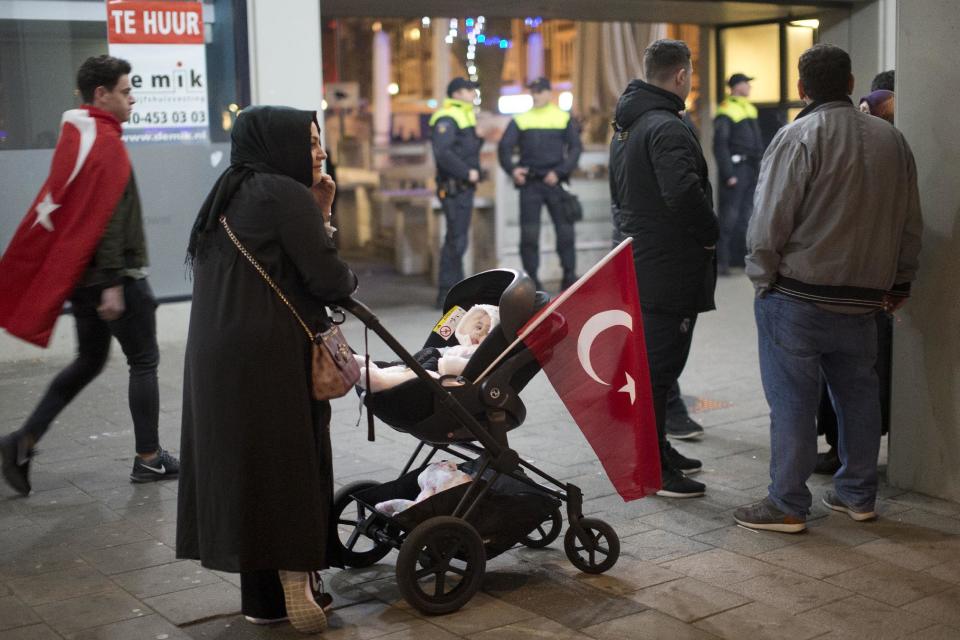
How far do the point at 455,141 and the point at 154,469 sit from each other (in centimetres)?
611

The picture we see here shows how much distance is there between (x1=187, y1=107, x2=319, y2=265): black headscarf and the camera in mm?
3879

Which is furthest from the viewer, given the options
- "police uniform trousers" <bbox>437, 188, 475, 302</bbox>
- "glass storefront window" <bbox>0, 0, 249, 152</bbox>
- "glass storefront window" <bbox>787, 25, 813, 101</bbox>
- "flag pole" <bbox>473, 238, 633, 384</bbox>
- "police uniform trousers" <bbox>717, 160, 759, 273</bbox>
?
"police uniform trousers" <bbox>717, 160, 759, 273</bbox>

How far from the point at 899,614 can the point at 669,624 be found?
78 centimetres

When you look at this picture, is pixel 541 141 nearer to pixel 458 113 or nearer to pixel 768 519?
pixel 458 113

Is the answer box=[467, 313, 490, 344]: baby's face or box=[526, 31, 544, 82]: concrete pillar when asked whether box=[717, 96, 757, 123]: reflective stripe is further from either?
box=[467, 313, 490, 344]: baby's face

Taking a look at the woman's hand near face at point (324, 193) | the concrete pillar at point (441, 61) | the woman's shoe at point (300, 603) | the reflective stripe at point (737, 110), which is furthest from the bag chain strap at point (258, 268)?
the concrete pillar at point (441, 61)

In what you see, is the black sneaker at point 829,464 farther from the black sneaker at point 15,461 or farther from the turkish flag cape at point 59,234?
the black sneaker at point 15,461

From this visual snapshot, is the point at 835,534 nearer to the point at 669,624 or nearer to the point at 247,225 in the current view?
the point at 669,624

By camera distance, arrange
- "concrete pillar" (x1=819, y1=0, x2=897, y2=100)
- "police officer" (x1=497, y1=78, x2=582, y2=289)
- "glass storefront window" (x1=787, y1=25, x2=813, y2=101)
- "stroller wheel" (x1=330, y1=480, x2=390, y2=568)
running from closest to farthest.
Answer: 1. "stroller wheel" (x1=330, y1=480, x2=390, y2=568)
2. "concrete pillar" (x1=819, y1=0, x2=897, y2=100)
3. "police officer" (x1=497, y1=78, x2=582, y2=289)
4. "glass storefront window" (x1=787, y1=25, x2=813, y2=101)

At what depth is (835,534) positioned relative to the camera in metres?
4.98

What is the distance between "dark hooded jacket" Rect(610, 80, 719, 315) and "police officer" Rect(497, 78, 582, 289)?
240 inches

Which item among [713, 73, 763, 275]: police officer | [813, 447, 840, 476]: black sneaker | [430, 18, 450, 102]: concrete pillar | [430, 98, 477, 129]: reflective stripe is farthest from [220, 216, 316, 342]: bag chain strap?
[430, 18, 450, 102]: concrete pillar

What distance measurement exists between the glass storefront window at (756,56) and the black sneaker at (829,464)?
8244 millimetres

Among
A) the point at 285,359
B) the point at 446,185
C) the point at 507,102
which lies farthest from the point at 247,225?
the point at 507,102
